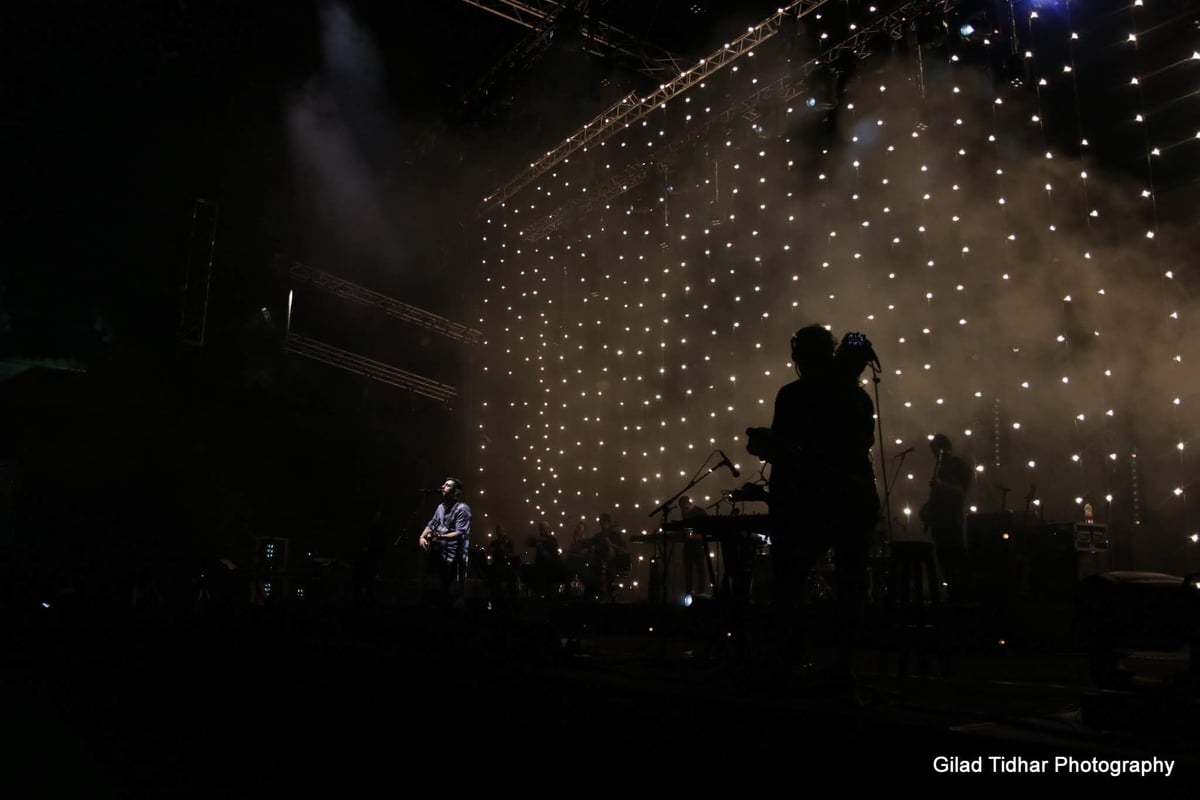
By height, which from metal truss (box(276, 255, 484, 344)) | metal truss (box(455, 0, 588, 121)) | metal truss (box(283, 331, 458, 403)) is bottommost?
metal truss (box(283, 331, 458, 403))

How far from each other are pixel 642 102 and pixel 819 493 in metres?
9.58

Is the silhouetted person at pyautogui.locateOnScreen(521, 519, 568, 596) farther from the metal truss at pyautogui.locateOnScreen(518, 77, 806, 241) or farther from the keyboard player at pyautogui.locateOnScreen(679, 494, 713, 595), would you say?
the metal truss at pyautogui.locateOnScreen(518, 77, 806, 241)

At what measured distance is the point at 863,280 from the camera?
10758 mm

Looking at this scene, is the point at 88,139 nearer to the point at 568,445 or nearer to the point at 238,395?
the point at 238,395

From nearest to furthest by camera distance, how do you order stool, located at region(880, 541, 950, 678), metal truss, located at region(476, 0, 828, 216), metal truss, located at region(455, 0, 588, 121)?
stool, located at region(880, 541, 950, 678)
metal truss, located at region(476, 0, 828, 216)
metal truss, located at region(455, 0, 588, 121)

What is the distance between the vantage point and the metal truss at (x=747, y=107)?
9.14 metres

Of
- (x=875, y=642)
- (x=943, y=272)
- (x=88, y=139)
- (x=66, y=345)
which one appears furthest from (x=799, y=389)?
(x=66, y=345)

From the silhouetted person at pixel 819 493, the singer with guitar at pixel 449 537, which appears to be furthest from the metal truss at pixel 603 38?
the silhouetted person at pixel 819 493

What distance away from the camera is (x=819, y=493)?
283 cm

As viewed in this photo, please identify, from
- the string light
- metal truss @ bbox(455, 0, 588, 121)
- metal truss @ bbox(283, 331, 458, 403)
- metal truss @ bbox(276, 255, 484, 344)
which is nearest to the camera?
the string light

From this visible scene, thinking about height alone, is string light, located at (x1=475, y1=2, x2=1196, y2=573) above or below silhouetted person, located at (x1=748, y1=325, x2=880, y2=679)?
above

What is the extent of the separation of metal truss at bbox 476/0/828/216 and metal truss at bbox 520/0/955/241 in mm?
646

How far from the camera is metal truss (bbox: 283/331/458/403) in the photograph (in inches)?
561

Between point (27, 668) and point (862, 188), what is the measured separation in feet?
34.8
